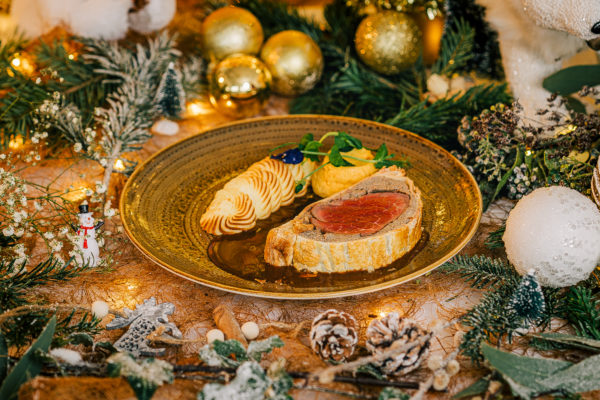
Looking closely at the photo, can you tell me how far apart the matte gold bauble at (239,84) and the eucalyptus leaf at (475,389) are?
1.32 metres

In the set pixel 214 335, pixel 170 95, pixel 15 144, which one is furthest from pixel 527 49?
pixel 15 144

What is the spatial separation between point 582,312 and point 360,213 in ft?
1.87

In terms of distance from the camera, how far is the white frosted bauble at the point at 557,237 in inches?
44.6

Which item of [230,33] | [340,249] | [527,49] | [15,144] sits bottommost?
[15,144]

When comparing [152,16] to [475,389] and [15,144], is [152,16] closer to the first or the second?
[15,144]

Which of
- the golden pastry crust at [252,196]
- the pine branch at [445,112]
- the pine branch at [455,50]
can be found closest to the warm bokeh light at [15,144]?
the golden pastry crust at [252,196]

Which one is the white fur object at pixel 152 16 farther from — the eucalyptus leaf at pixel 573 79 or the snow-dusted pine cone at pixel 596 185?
the snow-dusted pine cone at pixel 596 185

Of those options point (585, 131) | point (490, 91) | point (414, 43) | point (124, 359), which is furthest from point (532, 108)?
point (124, 359)

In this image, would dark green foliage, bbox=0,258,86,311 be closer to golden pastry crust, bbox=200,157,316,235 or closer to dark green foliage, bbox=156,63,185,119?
golden pastry crust, bbox=200,157,316,235

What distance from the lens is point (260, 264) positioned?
1359 mm

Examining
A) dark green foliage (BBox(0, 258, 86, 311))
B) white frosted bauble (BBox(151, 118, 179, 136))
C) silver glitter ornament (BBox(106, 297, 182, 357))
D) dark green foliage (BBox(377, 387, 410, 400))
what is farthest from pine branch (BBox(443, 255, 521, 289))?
white frosted bauble (BBox(151, 118, 179, 136))

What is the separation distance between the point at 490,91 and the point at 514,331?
3.22 feet

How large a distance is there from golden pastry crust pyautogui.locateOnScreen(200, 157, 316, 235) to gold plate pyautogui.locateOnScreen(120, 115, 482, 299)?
57 mm

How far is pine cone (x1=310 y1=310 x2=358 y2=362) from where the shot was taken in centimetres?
104
